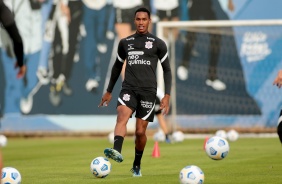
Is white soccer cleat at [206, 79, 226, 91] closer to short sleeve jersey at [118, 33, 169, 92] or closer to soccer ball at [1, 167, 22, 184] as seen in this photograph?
short sleeve jersey at [118, 33, 169, 92]

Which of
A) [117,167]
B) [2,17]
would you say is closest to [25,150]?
[117,167]

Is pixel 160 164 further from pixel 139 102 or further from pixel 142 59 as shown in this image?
pixel 142 59

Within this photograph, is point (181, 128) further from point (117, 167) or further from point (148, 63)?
point (148, 63)

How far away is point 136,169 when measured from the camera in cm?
1222

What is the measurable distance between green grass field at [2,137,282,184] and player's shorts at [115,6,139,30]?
332 inches

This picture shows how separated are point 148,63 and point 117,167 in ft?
9.55

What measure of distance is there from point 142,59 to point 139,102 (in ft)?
2.19

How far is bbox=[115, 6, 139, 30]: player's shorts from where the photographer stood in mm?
29234

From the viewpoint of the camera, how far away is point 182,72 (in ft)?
93.4

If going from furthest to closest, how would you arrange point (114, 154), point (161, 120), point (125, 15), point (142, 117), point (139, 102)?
1. point (125, 15)
2. point (161, 120)
3. point (139, 102)
4. point (142, 117)
5. point (114, 154)

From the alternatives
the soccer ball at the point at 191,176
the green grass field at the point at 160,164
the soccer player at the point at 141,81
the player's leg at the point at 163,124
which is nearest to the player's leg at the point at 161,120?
the player's leg at the point at 163,124

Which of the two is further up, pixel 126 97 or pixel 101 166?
pixel 126 97

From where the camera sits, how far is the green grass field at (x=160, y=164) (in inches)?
461

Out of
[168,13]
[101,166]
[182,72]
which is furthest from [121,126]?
[168,13]
